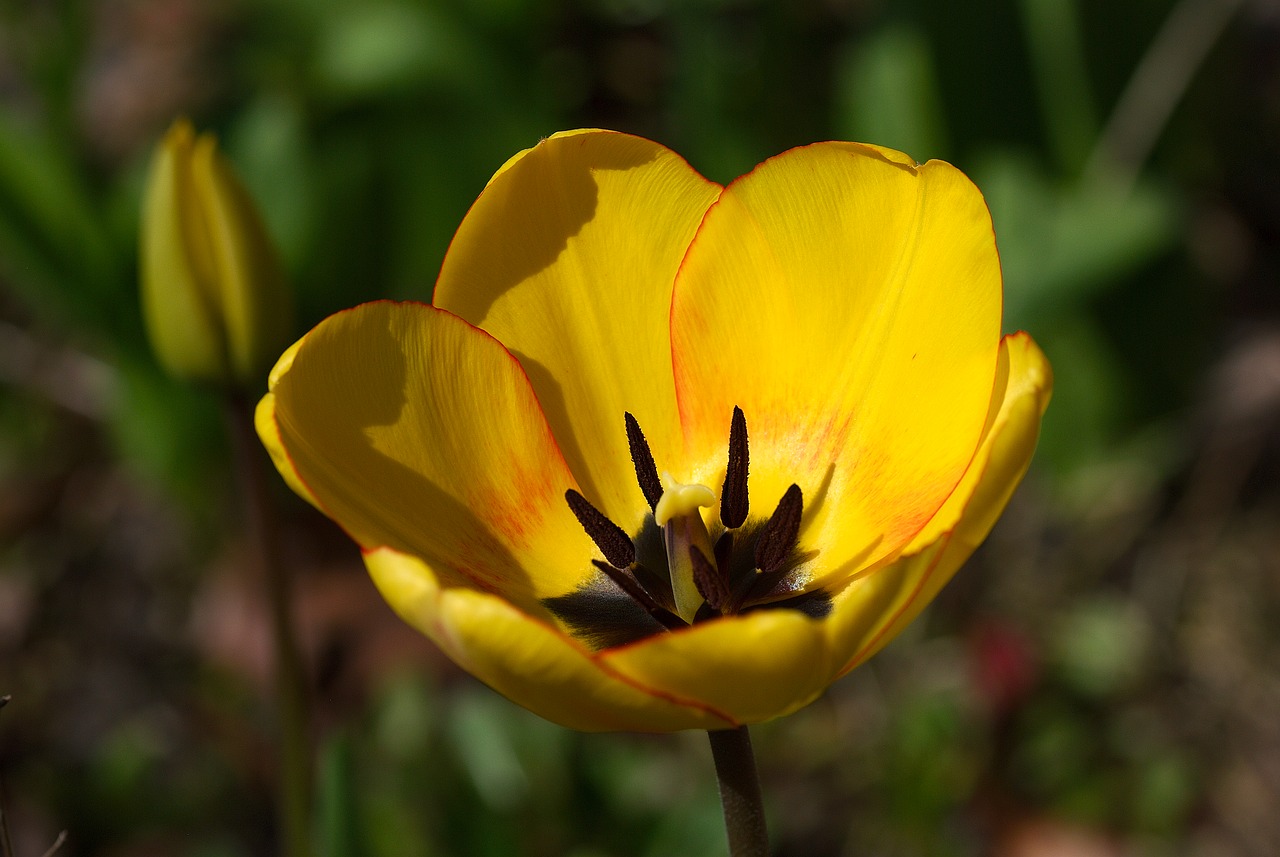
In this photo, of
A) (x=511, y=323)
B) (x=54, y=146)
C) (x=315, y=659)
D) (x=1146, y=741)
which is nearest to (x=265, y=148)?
(x=54, y=146)

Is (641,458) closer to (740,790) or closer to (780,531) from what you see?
(780,531)

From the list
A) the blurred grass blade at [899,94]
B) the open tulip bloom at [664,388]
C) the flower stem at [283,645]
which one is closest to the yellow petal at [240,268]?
the flower stem at [283,645]

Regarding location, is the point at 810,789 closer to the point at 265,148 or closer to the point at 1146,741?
the point at 1146,741

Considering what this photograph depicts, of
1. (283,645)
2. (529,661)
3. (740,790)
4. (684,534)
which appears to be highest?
(529,661)

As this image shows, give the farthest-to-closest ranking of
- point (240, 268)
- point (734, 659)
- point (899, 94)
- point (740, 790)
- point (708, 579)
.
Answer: point (899, 94), point (240, 268), point (708, 579), point (740, 790), point (734, 659)

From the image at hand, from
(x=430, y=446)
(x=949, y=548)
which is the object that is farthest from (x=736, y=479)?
(x=949, y=548)

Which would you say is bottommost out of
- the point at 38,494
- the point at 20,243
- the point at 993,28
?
the point at 38,494
